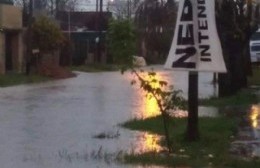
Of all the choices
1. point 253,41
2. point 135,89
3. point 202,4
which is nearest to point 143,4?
point 253,41

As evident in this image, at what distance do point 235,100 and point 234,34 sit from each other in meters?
2.02

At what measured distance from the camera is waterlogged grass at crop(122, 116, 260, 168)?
12102 mm

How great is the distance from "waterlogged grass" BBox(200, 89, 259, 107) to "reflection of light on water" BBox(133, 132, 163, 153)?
7572mm

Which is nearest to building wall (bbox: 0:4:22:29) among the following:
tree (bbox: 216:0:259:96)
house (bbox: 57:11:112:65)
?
house (bbox: 57:11:112:65)

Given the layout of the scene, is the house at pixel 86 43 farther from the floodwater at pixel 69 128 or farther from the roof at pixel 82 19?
the floodwater at pixel 69 128

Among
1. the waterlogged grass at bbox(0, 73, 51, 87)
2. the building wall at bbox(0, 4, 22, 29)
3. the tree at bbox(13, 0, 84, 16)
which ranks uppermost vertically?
the tree at bbox(13, 0, 84, 16)

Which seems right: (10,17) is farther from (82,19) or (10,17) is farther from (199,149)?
(82,19)

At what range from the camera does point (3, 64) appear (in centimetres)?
4469

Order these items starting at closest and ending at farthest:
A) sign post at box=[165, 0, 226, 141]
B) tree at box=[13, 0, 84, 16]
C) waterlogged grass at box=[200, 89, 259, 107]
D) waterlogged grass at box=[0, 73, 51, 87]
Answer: sign post at box=[165, 0, 226, 141] < waterlogged grass at box=[200, 89, 259, 107] < waterlogged grass at box=[0, 73, 51, 87] < tree at box=[13, 0, 84, 16]

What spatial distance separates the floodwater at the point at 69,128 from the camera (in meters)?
13.0

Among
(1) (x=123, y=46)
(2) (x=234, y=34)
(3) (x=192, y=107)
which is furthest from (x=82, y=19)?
(1) (x=123, y=46)

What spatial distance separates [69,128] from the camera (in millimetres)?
17844

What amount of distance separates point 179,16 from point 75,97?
1491 centimetres

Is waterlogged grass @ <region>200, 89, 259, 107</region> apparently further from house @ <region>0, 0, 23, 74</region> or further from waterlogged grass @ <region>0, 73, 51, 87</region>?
house @ <region>0, 0, 23, 74</region>
